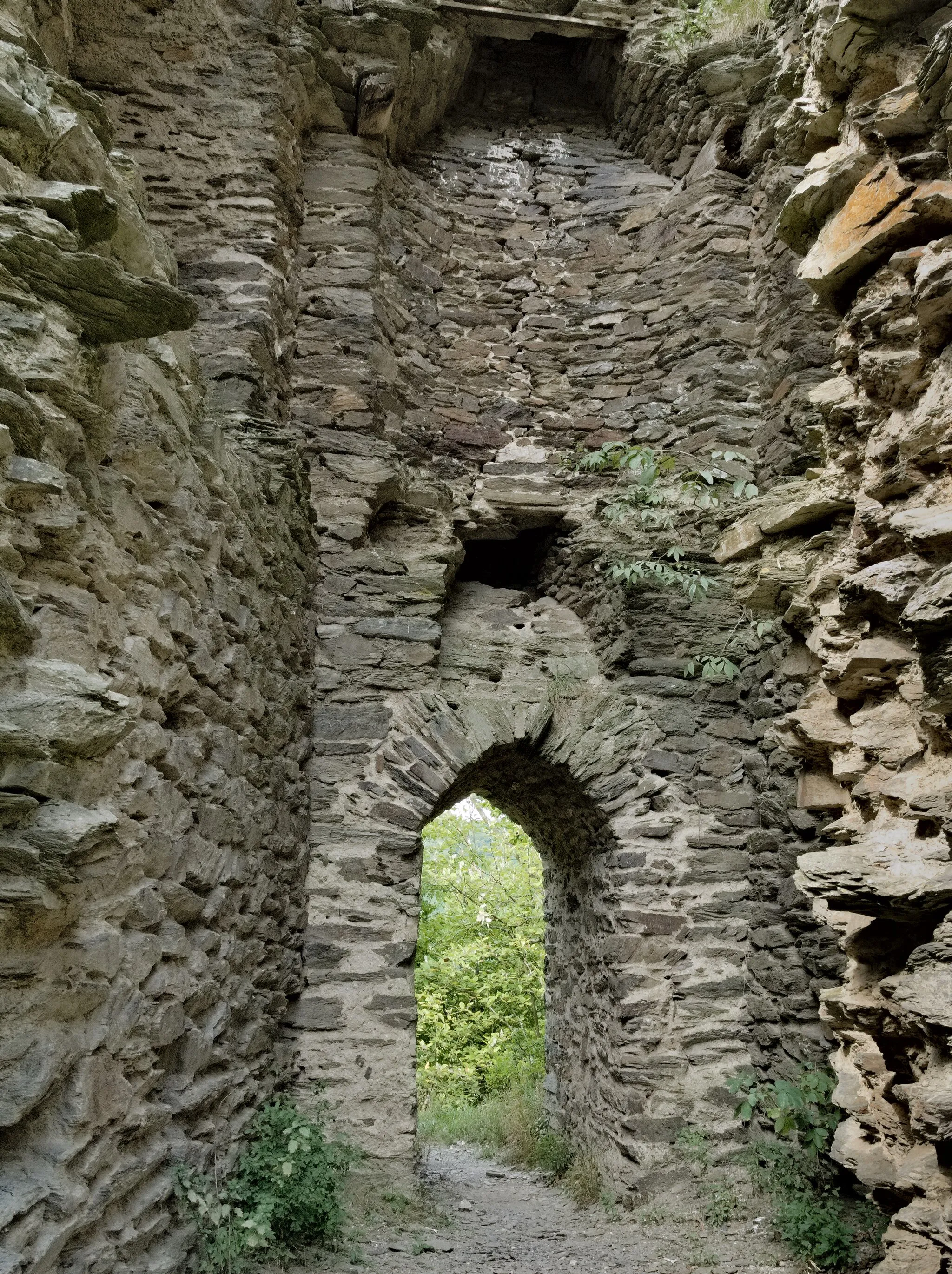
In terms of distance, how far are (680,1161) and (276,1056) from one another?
2.00 meters

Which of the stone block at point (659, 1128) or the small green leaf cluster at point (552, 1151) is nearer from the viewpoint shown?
the stone block at point (659, 1128)

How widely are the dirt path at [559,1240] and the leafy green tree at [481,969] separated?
3004 mm

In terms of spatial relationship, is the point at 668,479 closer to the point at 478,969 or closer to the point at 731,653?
the point at 731,653

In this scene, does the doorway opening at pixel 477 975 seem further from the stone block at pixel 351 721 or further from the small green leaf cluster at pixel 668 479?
the small green leaf cluster at pixel 668 479


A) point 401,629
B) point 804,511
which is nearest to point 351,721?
point 401,629

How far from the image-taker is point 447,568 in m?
5.30

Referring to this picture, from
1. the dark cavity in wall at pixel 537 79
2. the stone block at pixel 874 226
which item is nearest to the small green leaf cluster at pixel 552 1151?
the stone block at pixel 874 226

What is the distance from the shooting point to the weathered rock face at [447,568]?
2021mm

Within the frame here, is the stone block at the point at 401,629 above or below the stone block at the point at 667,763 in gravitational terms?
above

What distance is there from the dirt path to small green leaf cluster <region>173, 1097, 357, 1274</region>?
6.8 inches

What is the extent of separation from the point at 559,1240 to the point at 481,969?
493cm

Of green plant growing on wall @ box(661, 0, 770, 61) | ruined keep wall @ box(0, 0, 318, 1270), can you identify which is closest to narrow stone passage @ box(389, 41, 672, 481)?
green plant growing on wall @ box(661, 0, 770, 61)

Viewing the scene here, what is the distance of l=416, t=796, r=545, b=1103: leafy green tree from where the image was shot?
8.47 metres

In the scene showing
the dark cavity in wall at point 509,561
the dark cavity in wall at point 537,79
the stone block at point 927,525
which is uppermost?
the dark cavity in wall at point 537,79
